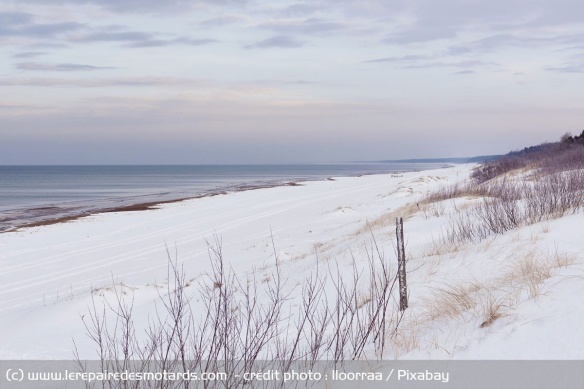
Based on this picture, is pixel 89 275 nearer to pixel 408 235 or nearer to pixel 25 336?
pixel 25 336

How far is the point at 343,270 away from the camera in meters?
10.2

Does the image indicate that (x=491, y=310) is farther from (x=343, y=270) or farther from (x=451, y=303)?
(x=343, y=270)

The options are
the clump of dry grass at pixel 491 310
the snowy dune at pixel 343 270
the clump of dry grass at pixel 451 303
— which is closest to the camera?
the snowy dune at pixel 343 270

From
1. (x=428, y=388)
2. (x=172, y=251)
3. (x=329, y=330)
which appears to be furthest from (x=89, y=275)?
(x=428, y=388)

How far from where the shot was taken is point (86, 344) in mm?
8211

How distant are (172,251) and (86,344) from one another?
10.7 metres

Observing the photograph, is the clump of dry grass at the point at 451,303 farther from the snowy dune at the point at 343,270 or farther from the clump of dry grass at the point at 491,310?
the clump of dry grass at the point at 491,310

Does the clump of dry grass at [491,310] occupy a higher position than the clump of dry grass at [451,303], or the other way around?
the clump of dry grass at [491,310]

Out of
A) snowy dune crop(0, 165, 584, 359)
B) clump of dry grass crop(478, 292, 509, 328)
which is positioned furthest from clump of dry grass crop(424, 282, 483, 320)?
clump of dry grass crop(478, 292, 509, 328)

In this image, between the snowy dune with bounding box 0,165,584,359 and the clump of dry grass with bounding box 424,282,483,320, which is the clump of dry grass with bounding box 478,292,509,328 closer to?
the snowy dune with bounding box 0,165,584,359

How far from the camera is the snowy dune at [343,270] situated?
4871 mm

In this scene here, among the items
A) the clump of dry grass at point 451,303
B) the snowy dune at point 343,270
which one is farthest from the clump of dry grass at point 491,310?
the clump of dry grass at point 451,303

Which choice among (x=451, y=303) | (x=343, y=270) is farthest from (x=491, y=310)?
(x=343, y=270)

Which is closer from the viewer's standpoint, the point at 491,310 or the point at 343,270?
the point at 491,310
